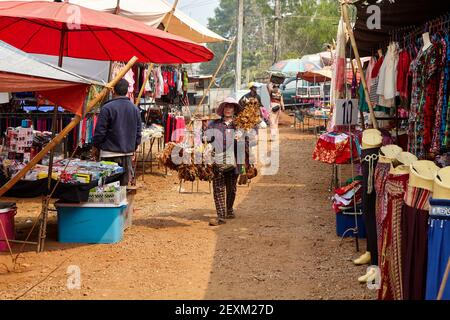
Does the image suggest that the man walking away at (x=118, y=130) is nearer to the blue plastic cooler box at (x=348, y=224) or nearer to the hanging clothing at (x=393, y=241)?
the blue plastic cooler box at (x=348, y=224)

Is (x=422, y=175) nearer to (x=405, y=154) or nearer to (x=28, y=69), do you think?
(x=405, y=154)

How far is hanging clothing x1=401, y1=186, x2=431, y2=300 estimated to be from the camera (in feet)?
12.9

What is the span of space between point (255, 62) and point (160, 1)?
63.2 metres

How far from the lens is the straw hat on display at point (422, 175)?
3.91m

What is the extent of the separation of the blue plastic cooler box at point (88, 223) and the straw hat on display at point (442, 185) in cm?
428

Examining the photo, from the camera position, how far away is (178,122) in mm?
13898

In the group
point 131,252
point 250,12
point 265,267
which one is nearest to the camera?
point 265,267

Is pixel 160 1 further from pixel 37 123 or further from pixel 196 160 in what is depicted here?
pixel 196 160

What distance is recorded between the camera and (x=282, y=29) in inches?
2421

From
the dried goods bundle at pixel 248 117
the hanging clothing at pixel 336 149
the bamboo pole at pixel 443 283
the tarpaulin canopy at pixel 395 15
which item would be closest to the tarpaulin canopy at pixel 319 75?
the tarpaulin canopy at pixel 395 15

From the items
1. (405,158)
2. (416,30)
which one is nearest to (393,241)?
(405,158)

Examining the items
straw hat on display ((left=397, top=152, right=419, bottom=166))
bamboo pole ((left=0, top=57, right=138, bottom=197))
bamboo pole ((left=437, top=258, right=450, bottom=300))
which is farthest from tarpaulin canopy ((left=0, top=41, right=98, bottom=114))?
bamboo pole ((left=437, top=258, right=450, bottom=300))

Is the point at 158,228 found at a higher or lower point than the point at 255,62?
lower
